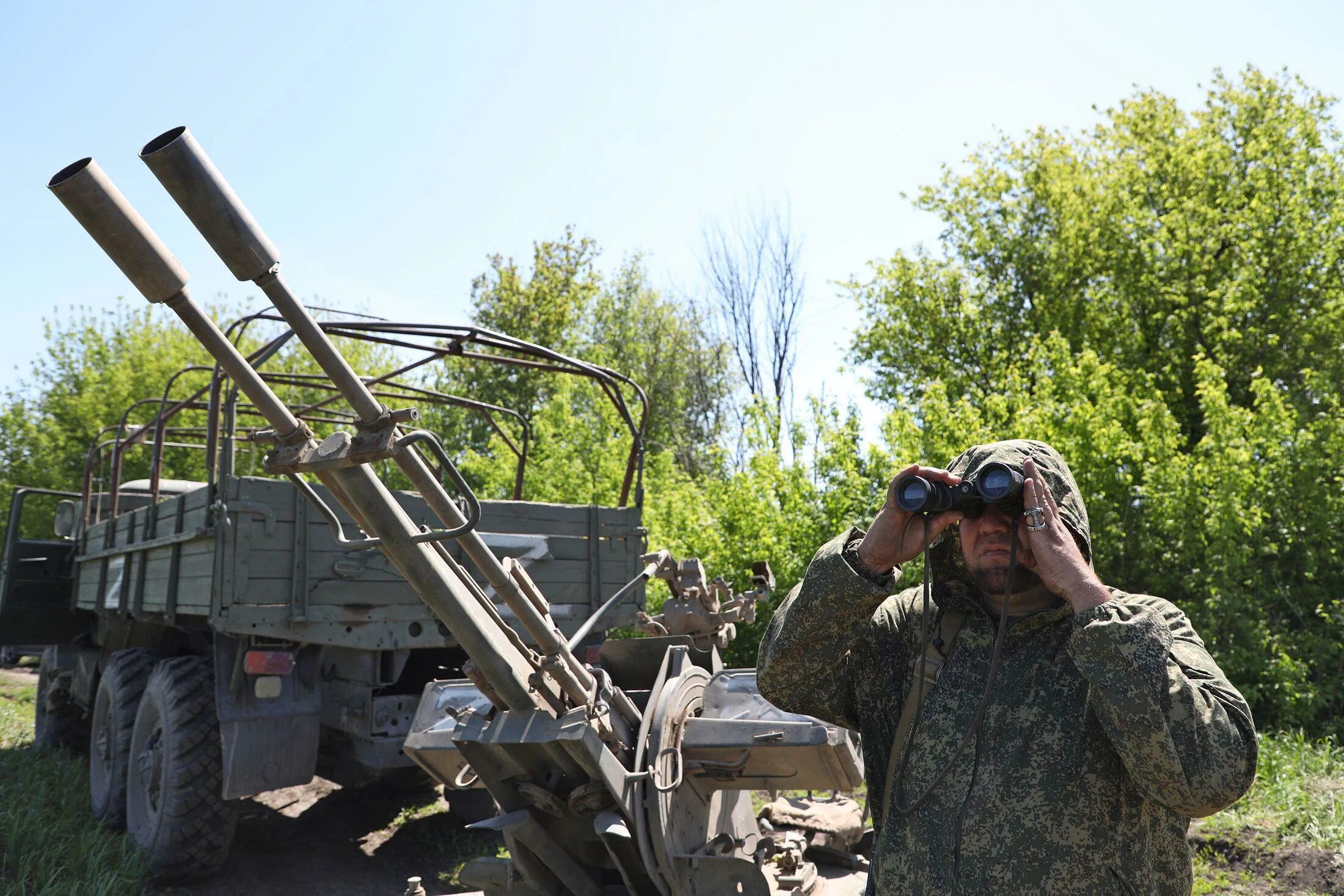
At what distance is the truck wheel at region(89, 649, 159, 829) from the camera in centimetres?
Result: 673

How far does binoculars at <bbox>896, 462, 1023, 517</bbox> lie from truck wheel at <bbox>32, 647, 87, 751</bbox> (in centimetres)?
904

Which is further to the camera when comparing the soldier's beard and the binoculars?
the soldier's beard

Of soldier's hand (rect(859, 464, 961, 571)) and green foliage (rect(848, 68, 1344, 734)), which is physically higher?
green foliage (rect(848, 68, 1344, 734))

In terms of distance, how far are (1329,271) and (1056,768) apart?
16.8 meters

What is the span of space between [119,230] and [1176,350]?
58.2ft

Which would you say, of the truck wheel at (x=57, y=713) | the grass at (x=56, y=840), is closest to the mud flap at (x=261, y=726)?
the grass at (x=56, y=840)

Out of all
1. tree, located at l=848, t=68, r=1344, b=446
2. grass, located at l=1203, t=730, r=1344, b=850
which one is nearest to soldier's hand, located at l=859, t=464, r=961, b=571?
grass, located at l=1203, t=730, r=1344, b=850

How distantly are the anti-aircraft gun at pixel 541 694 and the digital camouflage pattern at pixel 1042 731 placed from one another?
987 mm

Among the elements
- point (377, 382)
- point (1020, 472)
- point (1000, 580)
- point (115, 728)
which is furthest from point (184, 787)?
point (1020, 472)

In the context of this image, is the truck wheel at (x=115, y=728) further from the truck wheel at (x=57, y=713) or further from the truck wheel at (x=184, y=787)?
the truck wheel at (x=57, y=713)

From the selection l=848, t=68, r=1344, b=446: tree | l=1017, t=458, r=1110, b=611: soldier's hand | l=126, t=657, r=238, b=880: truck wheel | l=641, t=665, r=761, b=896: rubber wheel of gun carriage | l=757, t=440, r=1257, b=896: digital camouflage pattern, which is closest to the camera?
l=757, t=440, r=1257, b=896: digital camouflage pattern

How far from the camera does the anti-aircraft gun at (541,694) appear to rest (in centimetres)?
245

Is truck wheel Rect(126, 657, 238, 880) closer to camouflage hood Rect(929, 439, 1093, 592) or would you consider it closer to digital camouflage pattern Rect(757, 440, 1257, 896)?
digital camouflage pattern Rect(757, 440, 1257, 896)

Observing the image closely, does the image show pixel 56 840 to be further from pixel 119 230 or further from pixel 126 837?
pixel 119 230
